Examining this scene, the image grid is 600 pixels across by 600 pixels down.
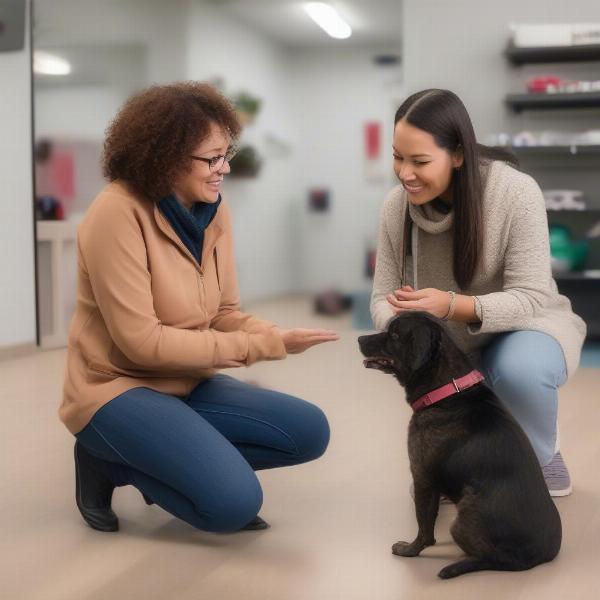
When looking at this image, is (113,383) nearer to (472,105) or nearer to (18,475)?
(18,475)

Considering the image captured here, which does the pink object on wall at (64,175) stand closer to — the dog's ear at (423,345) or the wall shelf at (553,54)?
the wall shelf at (553,54)

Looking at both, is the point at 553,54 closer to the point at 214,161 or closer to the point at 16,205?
the point at 16,205

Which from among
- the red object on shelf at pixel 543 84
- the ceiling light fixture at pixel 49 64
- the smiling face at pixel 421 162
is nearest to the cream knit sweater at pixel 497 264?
the smiling face at pixel 421 162

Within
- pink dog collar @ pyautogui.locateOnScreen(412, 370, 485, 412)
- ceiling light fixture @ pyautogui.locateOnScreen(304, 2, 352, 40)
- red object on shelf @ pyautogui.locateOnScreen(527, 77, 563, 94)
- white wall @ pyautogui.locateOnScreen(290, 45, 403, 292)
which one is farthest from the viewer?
white wall @ pyautogui.locateOnScreen(290, 45, 403, 292)

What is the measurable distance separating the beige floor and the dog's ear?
0.40 metres

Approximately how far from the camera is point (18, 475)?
2.44 meters

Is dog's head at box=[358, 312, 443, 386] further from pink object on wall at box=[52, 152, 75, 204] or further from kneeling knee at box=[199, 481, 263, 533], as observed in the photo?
pink object on wall at box=[52, 152, 75, 204]

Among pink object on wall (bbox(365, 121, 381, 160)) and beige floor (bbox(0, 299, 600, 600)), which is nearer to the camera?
beige floor (bbox(0, 299, 600, 600))

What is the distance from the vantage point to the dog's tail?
66.4 inches

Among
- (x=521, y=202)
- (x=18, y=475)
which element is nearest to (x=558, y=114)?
(x=521, y=202)

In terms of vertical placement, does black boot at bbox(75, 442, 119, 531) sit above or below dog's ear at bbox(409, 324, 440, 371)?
below

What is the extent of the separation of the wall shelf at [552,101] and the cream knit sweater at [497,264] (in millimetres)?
3164

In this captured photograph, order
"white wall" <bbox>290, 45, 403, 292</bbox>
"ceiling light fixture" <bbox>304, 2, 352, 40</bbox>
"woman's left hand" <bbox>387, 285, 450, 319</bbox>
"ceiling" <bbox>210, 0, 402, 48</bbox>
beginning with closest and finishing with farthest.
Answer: "woman's left hand" <bbox>387, 285, 450, 319</bbox>
"ceiling" <bbox>210, 0, 402, 48</bbox>
"ceiling light fixture" <bbox>304, 2, 352, 40</bbox>
"white wall" <bbox>290, 45, 403, 292</bbox>

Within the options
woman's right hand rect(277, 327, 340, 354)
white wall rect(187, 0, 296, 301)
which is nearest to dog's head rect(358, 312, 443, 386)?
woman's right hand rect(277, 327, 340, 354)
